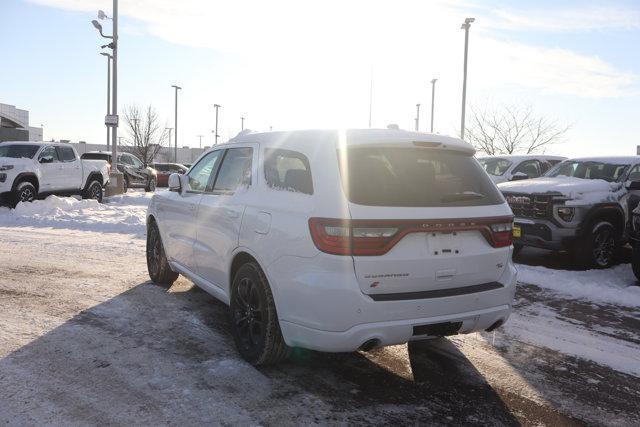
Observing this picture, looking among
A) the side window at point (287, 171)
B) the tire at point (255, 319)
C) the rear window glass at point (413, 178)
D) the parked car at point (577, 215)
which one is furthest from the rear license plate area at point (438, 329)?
the parked car at point (577, 215)

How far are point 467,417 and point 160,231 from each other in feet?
13.2

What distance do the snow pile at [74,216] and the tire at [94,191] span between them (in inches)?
72.9

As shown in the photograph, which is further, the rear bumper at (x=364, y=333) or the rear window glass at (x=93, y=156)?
the rear window glass at (x=93, y=156)

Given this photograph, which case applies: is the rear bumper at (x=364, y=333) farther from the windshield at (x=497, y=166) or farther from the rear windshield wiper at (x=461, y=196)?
the windshield at (x=497, y=166)

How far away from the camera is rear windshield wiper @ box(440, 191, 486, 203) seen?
3.54 metres

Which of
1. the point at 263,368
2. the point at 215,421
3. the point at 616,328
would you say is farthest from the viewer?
the point at 616,328

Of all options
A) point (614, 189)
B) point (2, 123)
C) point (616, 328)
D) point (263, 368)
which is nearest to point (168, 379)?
point (263, 368)

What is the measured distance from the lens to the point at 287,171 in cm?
377

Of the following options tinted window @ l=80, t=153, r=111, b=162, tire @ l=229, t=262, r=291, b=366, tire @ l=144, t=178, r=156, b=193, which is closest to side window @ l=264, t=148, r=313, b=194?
tire @ l=229, t=262, r=291, b=366

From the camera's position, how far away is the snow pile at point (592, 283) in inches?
244

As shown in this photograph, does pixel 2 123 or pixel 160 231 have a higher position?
pixel 2 123

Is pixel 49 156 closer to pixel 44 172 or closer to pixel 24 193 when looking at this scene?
pixel 44 172

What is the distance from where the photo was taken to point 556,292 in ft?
21.3

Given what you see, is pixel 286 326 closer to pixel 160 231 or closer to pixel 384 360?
pixel 384 360
